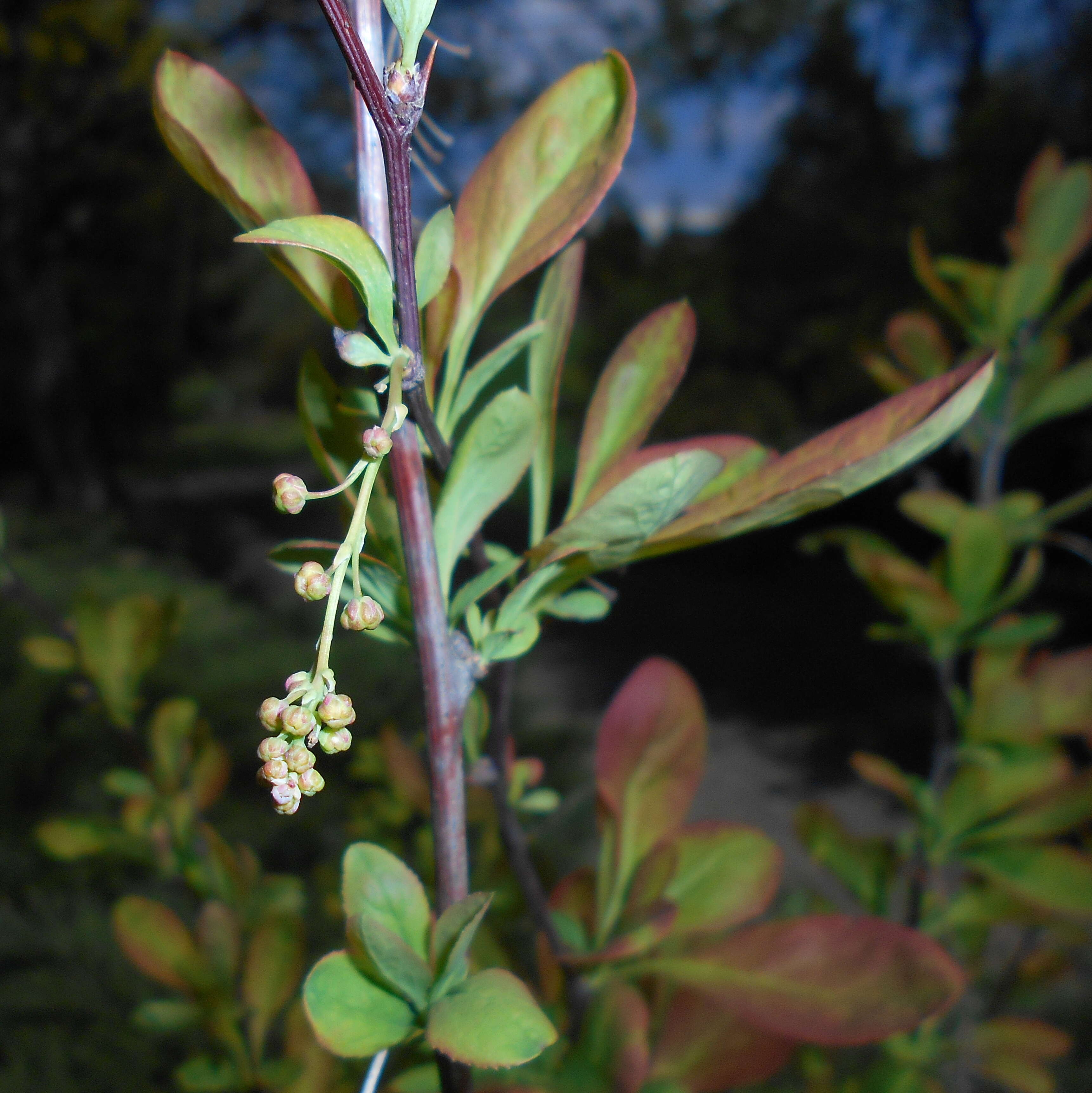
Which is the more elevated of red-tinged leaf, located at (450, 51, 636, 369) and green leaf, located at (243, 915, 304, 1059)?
red-tinged leaf, located at (450, 51, 636, 369)

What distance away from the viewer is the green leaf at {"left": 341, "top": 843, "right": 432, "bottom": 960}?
175mm

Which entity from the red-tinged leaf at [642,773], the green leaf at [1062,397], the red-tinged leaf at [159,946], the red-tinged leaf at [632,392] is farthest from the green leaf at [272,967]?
the green leaf at [1062,397]

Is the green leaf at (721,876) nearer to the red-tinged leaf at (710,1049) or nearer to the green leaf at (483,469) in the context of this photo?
the red-tinged leaf at (710,1049)

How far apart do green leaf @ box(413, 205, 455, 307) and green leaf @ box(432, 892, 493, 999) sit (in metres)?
0.12

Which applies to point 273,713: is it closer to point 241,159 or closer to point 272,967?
point 241,159

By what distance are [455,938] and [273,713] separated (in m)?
0.06

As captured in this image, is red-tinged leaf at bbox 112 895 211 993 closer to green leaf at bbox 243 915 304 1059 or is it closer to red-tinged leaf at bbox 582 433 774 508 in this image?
green leaf at bbox 243 915 304 1059

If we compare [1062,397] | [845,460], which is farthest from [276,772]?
[1062,397]

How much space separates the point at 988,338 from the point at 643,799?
35cm

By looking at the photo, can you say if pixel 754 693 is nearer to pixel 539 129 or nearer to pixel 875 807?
pixel 875 807

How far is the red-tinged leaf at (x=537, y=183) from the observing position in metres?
0.17

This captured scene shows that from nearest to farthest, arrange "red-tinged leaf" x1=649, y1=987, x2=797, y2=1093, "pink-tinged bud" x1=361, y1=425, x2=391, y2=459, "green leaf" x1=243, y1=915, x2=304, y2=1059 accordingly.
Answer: "pink-tinged bud" x1=361, y1=425, x2=391, y2=459 < "red-tinged leaf" x1=649, y1=987, x2=797, y2=1093 < "green leaf" x1=243, y1=915, x2=304, y2=1059

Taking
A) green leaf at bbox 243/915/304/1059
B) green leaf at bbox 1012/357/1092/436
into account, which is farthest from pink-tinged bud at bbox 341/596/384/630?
green leaf at bbox 1012/357/1092/436

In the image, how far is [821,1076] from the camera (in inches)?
15.7
